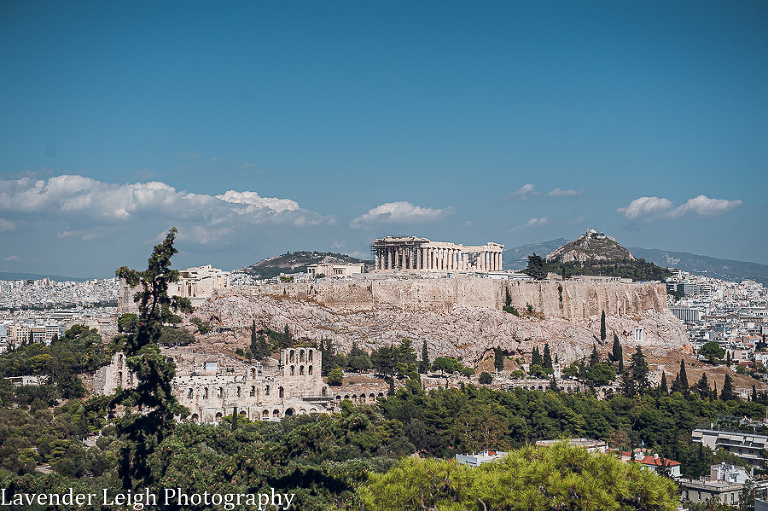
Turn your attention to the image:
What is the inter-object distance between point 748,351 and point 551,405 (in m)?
42.5

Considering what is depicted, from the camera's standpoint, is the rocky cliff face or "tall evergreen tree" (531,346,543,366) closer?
the rocky cliff face

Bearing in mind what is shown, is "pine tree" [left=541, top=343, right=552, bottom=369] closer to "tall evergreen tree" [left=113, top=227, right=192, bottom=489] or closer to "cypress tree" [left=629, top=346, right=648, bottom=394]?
"cypress tree" [left=629, top=346, right=648, bottom=394]

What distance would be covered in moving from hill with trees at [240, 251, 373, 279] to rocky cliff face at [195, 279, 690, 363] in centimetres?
8732

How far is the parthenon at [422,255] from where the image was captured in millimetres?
77375

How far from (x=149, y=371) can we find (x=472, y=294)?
4985 centimetres

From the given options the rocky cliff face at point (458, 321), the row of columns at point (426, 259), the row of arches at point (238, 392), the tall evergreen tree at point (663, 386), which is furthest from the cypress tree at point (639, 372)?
the row of arches at point (238, 392)

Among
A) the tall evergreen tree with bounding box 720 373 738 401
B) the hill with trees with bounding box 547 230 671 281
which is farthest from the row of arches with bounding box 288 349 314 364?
the hill with trees with bounding box 547 230 671 281

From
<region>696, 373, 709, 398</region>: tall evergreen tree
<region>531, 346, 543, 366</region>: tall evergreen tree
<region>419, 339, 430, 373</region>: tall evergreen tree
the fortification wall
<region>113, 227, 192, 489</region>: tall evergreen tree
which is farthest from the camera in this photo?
the fortification wall

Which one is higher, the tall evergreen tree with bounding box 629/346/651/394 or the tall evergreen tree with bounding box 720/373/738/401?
the tall evergreen tree with bounding box 629/346/651/394

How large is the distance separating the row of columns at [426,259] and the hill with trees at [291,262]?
78.0 metres

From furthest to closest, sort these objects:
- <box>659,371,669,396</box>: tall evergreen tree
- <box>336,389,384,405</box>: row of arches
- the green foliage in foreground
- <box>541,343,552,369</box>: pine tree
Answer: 1. <box>541,343,552,369</box>: pine tree
2. <box>659,371,669,396</box>: tall evergreen tree
3. <box>336,389,384,405</box>: row of arches
4. the green foliage in foreground

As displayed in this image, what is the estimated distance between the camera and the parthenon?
3046 inches

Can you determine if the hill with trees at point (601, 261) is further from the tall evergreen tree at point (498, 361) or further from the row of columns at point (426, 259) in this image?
the tall evergreen tree at point (498, 361)

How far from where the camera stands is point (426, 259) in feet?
253
